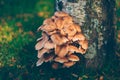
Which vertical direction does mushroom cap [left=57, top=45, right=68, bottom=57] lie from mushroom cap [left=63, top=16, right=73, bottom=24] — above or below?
below

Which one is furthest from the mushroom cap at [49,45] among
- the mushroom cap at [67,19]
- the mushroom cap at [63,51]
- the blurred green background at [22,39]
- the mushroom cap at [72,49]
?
the blurred green background at [22,39]

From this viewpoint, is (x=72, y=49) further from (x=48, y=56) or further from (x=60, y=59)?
(x=48, y=56)

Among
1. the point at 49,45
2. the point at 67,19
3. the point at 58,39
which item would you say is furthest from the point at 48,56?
the point at 67,19

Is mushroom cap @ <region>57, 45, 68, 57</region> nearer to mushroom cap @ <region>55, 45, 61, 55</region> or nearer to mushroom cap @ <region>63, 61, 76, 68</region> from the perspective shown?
mushroom cap @ <region>55, 45, 61, 55</region>

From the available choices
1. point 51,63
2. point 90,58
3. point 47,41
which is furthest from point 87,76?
point 47,41

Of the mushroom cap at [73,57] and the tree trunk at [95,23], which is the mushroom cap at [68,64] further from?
the tree trunk at [95,23]

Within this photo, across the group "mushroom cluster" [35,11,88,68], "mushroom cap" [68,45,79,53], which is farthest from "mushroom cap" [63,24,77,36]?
"mushroom cap" [68,45,79,53]
